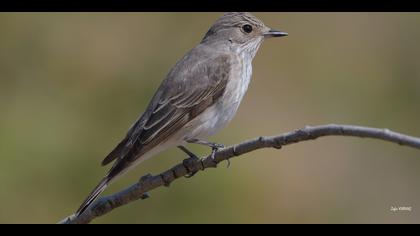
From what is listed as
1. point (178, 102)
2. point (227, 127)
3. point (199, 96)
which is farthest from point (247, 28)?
point (227, 127)

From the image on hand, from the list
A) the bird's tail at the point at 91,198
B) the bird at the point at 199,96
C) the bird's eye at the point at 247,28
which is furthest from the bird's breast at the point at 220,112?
the bird's tail at the point at 91,198

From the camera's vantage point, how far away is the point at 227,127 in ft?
28.1

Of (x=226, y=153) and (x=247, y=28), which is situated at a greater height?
Answer: (x=247, y=28)

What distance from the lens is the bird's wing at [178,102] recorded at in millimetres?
5420

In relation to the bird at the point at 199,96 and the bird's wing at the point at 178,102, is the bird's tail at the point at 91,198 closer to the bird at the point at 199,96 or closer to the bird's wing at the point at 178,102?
the bird at the point at 199,96

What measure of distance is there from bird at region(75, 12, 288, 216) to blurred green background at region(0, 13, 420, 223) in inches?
69.9

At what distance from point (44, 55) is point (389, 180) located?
13.6 ft

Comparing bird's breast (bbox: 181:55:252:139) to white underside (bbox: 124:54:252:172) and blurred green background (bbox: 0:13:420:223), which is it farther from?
blurred green background (bbox: 0:13:420:223)

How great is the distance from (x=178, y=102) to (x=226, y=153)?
64.1 inches

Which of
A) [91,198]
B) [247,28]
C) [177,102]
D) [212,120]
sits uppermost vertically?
[247,28]

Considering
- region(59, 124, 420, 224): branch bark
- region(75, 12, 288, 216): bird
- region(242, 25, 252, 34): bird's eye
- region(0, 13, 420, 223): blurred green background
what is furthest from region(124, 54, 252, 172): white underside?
region(0, 13, 420, 223): blurred green background

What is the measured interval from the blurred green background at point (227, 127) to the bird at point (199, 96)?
177 cm

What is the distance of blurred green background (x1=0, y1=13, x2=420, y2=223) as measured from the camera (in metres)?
7.87

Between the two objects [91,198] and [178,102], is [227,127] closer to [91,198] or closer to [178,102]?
[178,102]
